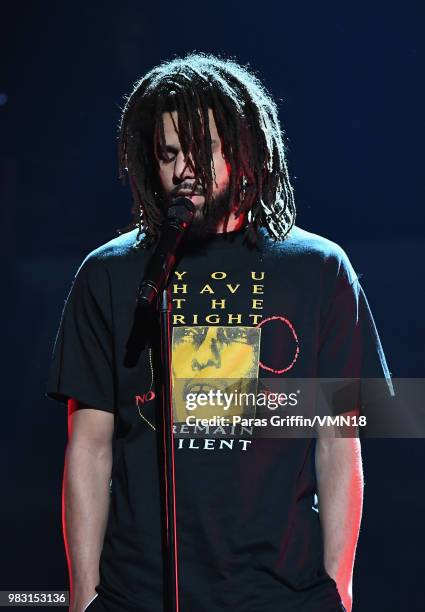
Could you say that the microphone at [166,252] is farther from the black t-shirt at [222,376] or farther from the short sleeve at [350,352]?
the short sleeve at [350,352]

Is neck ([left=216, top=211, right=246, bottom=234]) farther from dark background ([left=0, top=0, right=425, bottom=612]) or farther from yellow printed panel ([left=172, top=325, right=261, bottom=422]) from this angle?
dark background ([left=0, top=0, right=425, bottom=612])

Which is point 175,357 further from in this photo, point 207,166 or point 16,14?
point 16,14

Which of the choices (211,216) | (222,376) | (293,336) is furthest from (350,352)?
(211,216)

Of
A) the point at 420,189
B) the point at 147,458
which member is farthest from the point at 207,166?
→ the point at 420,189

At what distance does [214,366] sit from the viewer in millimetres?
1708

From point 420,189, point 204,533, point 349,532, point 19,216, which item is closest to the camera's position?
point 204,533

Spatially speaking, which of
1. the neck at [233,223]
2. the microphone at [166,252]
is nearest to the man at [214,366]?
the neck at [233,223]

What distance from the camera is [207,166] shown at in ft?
5.73

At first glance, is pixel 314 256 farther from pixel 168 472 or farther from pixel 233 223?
pixel 168 472

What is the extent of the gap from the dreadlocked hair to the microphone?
237 mm

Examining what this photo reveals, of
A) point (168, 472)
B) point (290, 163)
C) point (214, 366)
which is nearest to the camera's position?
point (168, 472)

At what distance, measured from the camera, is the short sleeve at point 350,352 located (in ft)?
5.78

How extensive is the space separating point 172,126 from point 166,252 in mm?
451

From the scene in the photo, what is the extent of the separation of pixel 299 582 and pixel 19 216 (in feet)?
4.64
